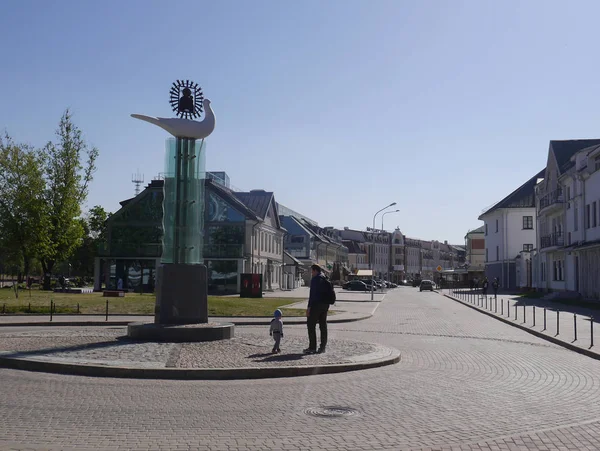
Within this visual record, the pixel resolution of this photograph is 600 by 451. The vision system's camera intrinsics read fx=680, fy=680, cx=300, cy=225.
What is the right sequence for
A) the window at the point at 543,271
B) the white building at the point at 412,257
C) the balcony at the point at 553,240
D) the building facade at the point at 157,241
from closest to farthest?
the balcony at the point at 553,240
the building facade at the point at 157,241
the window at the point at 543,271
the white building at the point at 412,257

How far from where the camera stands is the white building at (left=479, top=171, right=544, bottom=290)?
79.0 m

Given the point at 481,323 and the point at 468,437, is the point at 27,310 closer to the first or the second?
the point at 481,323

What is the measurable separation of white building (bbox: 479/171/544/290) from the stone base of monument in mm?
67450

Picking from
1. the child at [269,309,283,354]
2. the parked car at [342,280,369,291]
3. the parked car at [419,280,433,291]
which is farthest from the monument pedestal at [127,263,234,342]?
the parked car at [419,280,433,291]

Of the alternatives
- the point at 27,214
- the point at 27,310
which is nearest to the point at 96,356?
the point at 27,310

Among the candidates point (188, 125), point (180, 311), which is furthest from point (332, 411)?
point (188, 125)

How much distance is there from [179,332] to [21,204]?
43.9 meters

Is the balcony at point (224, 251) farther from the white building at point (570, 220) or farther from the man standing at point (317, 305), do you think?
the man standing at point (317, 305)

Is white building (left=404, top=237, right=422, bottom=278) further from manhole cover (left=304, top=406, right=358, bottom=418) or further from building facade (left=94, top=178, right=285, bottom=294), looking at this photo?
manhole cover (left=304, top=406, right=358, bottom=418)

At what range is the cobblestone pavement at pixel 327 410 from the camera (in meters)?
7.44

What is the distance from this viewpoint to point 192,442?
289 inches

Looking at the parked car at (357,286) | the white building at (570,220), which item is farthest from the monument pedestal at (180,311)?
the parked car at (357,286)

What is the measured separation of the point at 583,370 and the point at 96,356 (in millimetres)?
9722

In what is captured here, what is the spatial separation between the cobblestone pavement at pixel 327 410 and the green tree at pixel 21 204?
150 ft
